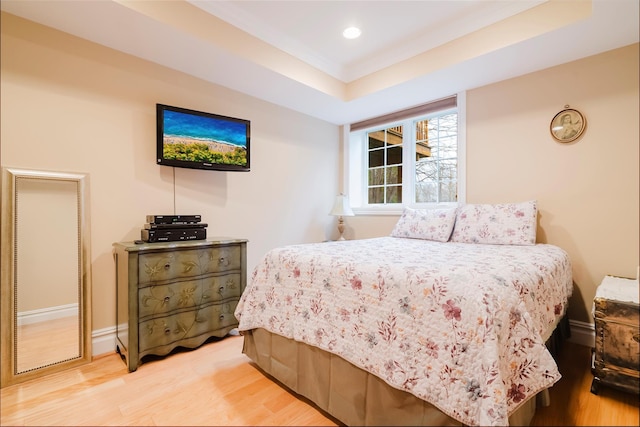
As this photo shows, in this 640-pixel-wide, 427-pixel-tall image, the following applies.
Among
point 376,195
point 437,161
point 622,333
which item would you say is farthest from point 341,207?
point 622,333

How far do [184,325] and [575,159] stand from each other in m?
2.43

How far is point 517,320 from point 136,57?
2814 millimetres

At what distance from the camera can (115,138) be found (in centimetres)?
213

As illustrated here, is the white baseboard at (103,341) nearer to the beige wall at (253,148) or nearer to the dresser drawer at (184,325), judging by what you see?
the beige wall at (253,148)

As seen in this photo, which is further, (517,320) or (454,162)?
(454,162)

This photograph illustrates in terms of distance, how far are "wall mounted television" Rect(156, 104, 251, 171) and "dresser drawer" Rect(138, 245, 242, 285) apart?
76cm

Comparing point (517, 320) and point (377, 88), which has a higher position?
point (377, 88)

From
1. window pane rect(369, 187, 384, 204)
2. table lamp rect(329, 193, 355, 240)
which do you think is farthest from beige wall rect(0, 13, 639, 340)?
window pane rect(369, 187, 384, 204)

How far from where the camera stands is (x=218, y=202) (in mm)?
2705

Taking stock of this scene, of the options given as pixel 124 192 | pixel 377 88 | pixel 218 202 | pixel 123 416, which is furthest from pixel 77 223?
pixel 377 88

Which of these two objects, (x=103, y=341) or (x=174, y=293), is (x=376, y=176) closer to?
(x=174, y=293)

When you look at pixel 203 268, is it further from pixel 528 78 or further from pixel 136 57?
pixel 528 78

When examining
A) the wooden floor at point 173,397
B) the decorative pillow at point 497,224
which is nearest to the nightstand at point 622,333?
the wooden floor at point 173,397

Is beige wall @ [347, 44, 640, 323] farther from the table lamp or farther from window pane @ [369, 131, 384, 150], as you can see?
the table lamp
